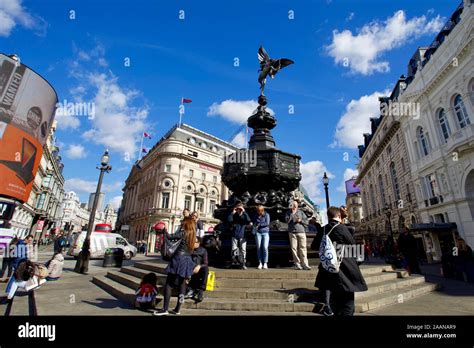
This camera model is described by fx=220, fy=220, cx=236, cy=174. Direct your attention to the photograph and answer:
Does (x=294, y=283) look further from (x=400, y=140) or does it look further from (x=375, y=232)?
(x=375, y=232)

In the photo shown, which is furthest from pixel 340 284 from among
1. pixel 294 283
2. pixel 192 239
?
pixel 192 239

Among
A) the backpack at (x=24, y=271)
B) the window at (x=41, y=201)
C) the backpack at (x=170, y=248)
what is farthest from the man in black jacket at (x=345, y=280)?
the window at (x=41, y=201)

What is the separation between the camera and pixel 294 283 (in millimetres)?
4898

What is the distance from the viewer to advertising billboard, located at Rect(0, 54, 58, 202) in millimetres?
25531

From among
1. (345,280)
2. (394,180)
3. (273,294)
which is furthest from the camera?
(394,180)

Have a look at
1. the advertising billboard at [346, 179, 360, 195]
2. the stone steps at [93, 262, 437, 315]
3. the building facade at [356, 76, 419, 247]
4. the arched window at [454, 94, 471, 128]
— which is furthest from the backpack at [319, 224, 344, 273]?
the advertising billboard at [346, 179, 360, 195]

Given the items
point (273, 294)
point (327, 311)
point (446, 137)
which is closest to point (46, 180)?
point (273, 294)

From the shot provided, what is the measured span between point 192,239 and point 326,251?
8.02 ft

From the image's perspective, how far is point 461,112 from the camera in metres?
19.6

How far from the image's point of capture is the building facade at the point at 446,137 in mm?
18406

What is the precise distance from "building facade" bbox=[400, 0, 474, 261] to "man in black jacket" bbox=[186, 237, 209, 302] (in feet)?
77.8

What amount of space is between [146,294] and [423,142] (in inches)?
1232

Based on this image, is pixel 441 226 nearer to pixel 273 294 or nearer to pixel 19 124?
pixel 273 294

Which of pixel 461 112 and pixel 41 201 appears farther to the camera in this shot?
pixel 41 201
